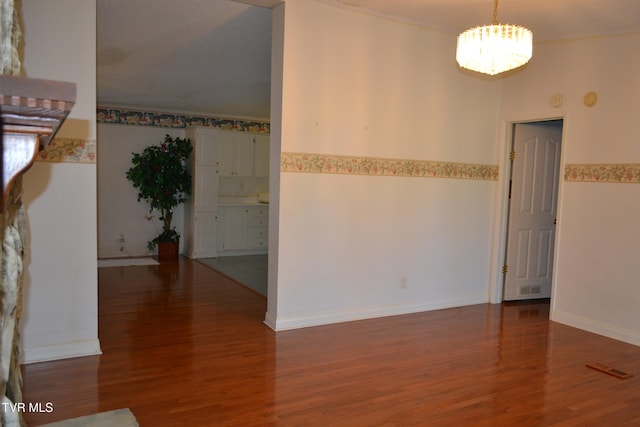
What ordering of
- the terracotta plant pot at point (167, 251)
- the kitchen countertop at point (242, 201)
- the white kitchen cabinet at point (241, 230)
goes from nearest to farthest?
the terracotta plant pot at point (167, 251) → the white kitchen cabinet at point (241, 230) → the kitchen countertop at point (242, 201)

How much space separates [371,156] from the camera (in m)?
4.27

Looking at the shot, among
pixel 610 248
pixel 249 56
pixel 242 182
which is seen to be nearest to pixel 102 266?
pixel 242 182

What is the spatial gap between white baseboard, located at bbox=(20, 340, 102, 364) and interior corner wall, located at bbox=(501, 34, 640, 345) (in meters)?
4.08

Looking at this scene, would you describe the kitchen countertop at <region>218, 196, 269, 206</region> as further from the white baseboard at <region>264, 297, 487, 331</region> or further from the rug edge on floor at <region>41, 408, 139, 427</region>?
the rug edge on floor at <region>41, 408, 139, 427</region>

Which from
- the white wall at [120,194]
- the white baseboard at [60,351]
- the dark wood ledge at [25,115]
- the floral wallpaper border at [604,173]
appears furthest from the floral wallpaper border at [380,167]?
A: the white wall at [120,194]

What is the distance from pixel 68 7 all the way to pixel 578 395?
4100 mm

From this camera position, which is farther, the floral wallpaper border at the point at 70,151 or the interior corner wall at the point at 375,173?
the interior corner wall at the point at 375,173

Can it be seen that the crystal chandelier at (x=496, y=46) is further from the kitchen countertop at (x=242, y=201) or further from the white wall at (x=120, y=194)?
the white wall at (x=120, y=194)

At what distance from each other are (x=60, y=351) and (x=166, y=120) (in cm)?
533

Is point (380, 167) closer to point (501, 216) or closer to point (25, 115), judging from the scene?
point (501, 216)

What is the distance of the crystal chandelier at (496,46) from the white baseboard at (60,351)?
126 inches

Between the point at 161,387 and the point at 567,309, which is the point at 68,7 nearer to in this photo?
the point at 161,387

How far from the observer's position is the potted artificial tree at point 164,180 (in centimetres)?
735

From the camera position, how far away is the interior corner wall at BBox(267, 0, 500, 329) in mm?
3912
